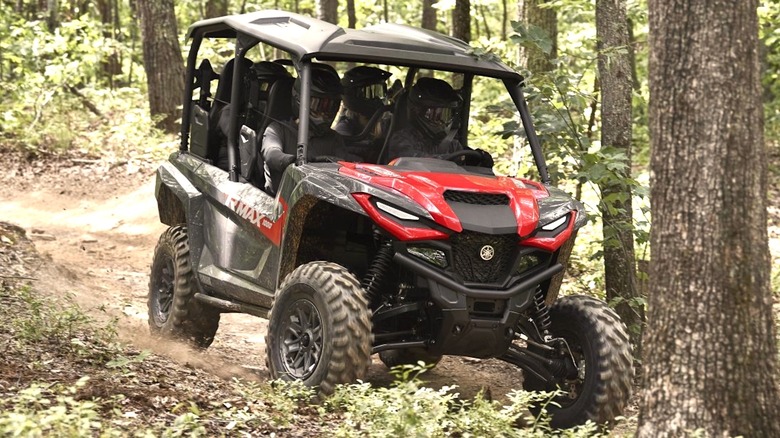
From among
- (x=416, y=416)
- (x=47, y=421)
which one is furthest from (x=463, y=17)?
(x=47, y=421)

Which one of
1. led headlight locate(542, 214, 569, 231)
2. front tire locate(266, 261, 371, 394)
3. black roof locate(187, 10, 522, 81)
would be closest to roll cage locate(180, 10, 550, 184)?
black roof locate(187, 10, 522, 81)

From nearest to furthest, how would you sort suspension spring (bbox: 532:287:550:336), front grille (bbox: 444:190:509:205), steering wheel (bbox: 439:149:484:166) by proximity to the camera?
front grille (bbox: 444:190:509:205), suspension spring (bbox: 532:287:550:336), steering wheel (bbox: 439:149:484:166)

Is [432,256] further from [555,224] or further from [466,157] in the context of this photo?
[466,157]

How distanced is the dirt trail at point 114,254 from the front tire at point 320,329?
1.04m

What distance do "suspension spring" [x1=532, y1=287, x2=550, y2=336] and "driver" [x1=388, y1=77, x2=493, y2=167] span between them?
4.18ft

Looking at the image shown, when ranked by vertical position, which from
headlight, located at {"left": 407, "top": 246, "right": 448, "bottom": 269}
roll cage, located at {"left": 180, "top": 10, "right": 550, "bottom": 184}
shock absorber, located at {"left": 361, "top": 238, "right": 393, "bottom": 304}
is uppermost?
roll cage, located at {"left": 180, "top": 10, "right": 550, "bottom": 184}

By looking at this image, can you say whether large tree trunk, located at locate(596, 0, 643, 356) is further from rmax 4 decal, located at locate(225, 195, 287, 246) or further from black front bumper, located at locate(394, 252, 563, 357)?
rmax 4 decal, located at locate(225, 195, 287, 246)

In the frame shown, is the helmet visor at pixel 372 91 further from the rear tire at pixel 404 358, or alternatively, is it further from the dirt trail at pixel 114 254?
the dirt trail at pixel 114 254

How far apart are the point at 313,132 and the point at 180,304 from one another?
6.23 ft

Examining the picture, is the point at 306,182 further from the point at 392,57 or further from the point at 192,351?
the point at 192,351

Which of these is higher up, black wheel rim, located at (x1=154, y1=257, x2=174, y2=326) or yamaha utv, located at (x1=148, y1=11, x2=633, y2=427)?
yamaha utv, located at (x1=148, y1=11, x2=633, y2=427)

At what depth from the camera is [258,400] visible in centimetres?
580

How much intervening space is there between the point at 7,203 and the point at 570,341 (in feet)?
33.8

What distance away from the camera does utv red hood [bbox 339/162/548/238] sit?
19.0ft
